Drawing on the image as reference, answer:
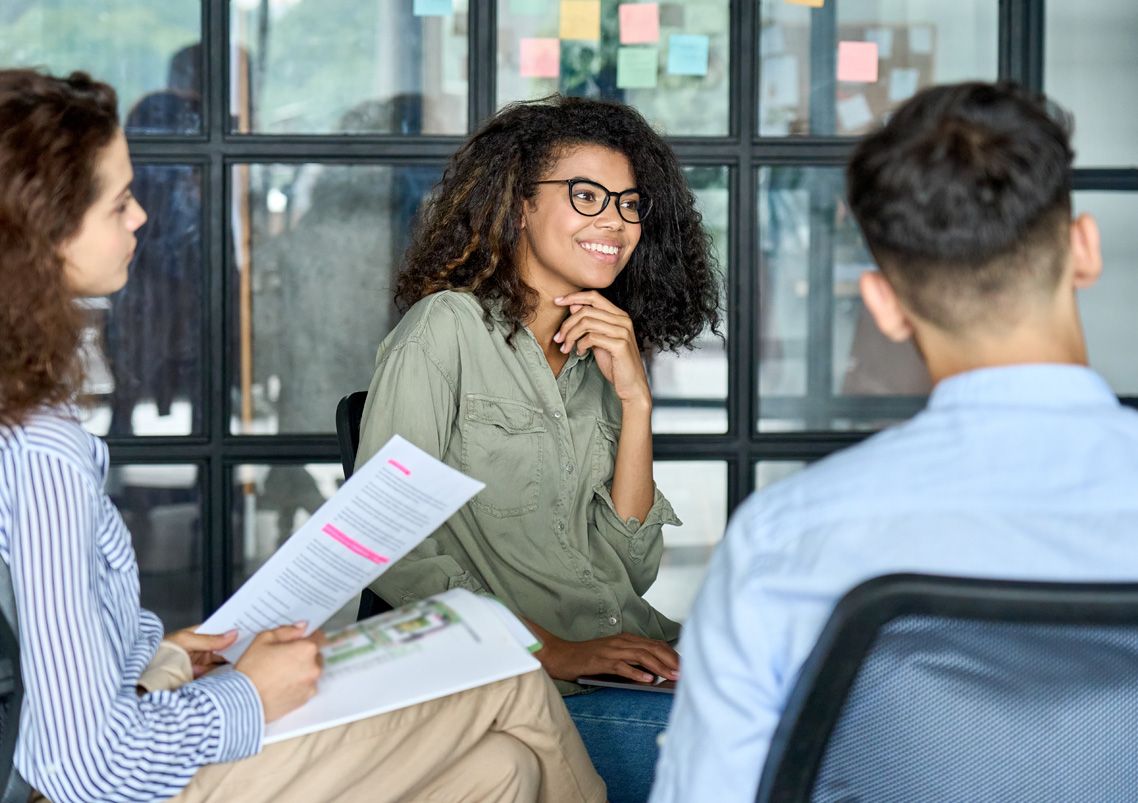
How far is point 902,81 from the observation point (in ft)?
11.0

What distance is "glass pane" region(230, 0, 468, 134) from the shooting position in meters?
3.29

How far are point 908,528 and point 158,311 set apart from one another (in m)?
2.71

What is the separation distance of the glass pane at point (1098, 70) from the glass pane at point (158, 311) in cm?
225

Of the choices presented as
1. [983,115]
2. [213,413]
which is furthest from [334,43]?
[983,115]

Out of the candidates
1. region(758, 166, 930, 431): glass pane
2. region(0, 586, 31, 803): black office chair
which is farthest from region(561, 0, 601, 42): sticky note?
region(0, 586, 31, 803): black office chair

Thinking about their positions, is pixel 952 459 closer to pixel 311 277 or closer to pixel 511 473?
pixel 511 473

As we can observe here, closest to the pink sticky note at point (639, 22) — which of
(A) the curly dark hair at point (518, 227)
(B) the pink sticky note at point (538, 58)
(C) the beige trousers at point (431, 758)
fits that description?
(B) the pink sticky note at point (538, 58)

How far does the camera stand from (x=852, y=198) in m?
1.07

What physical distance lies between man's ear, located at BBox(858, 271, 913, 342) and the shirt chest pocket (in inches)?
42.9

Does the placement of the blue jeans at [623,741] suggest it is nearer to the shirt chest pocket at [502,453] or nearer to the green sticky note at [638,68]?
the shirt chest pocket at [502,453]

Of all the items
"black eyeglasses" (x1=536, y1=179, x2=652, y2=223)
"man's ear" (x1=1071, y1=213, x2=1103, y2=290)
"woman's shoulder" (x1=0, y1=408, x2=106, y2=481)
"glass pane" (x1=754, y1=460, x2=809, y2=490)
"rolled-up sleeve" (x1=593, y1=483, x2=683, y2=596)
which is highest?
"black eyeglasses" (x1=536, y1=179, x2=652, y2=223)

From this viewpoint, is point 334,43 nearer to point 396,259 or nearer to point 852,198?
point 396,259

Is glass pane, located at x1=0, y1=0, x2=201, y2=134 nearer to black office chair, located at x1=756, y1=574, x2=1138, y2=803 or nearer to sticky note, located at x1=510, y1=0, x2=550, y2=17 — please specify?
sticky note, located at x1=510, y1=0, x2=550, y2=17

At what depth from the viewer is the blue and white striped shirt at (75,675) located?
118 centimetres
